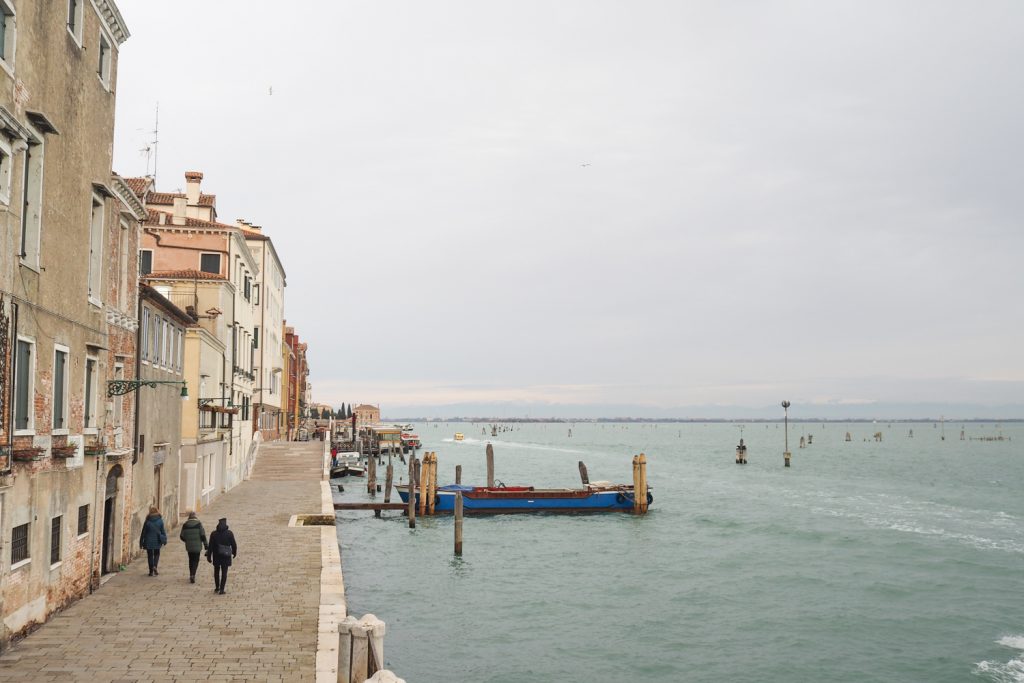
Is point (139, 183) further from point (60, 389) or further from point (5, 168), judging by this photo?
point (5, 168)

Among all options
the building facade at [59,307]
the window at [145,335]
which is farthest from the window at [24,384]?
the window at [145,335]

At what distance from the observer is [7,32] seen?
38.4 feet

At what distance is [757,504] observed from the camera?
54.1 m

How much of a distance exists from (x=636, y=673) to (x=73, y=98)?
1613 centimetres

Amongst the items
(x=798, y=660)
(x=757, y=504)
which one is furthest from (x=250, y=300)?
(x=798, y=660)

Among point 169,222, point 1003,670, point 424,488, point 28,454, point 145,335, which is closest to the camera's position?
point 28,454

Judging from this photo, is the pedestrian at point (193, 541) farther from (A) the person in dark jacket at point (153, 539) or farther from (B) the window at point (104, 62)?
(B) the window at point (104, 62)

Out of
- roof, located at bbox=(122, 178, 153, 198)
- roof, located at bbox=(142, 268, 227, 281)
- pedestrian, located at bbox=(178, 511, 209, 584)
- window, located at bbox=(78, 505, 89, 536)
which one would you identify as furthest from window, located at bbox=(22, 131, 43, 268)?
roof, located at bbox=(142, 268, 227, 281)

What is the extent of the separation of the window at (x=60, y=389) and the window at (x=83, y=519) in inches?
75.4

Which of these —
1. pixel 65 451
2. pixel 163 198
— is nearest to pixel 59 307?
pixel 65 451

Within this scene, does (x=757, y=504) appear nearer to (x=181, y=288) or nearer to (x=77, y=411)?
(x=181, y=288)

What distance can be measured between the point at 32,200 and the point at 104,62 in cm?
477

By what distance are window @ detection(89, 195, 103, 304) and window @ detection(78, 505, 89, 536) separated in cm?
378

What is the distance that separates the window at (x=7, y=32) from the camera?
11539 millimetres
